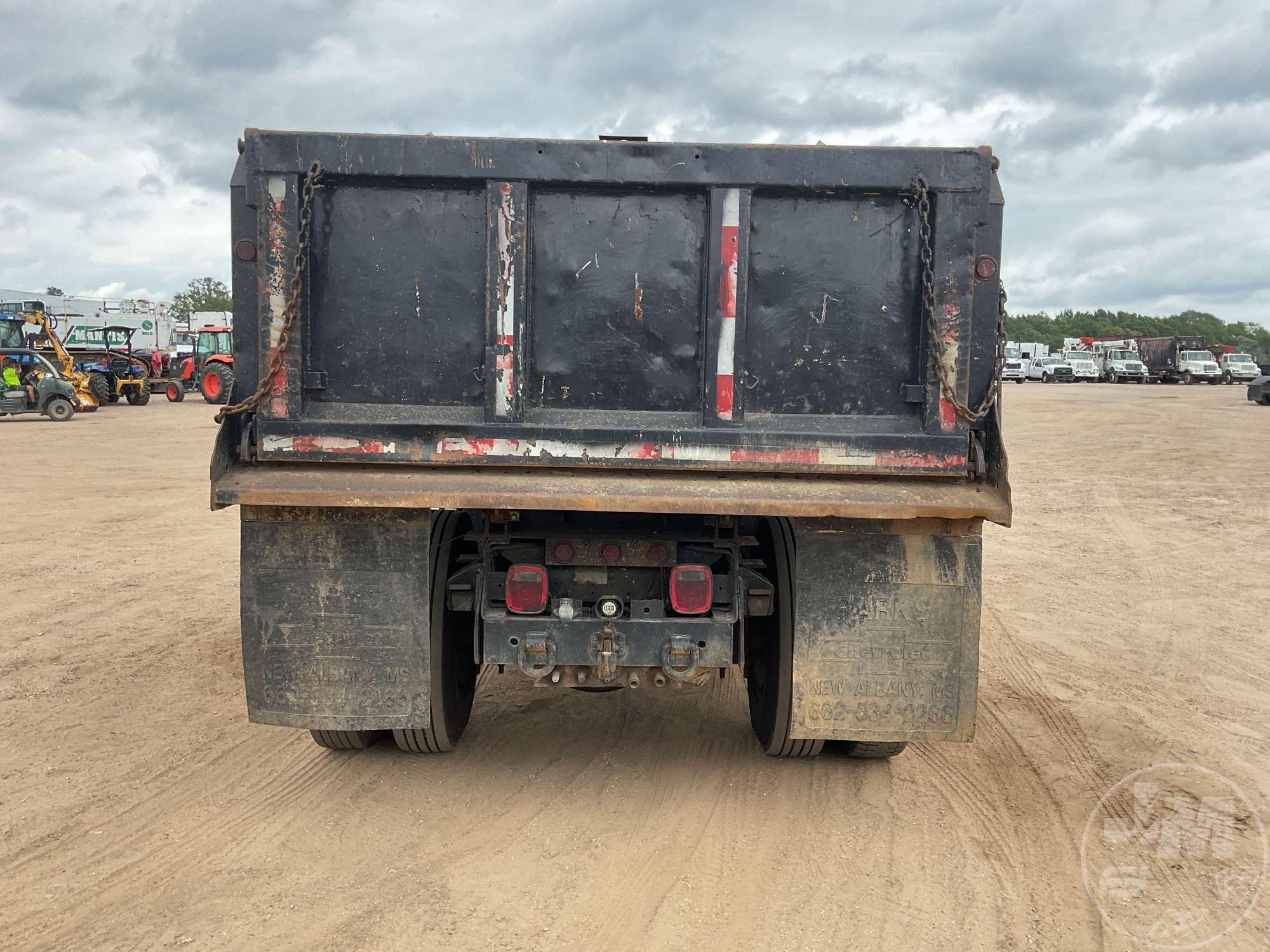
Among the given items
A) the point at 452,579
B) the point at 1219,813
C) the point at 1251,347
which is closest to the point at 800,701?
the point at 452,579

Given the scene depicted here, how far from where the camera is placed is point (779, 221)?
155 inches

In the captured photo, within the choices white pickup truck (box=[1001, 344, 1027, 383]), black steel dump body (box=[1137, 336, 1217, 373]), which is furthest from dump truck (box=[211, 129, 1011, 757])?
black steel dump body (box=[1137, 336, 1217, 373])

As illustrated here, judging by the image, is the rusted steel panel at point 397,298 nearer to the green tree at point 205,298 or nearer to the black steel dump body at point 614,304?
the black steel dump body at point 614,304

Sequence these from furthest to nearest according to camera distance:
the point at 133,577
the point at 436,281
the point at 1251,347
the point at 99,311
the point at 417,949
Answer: the point at 1251,347 → the point at 99,311 → the point at 133,577 → the point at 436,281 → the point at 417,949

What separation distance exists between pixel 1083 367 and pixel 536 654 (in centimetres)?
5806

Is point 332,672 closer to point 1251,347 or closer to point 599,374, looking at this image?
point 599,374

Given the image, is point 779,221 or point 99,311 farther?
point 99,311

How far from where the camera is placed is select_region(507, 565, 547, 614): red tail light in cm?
407

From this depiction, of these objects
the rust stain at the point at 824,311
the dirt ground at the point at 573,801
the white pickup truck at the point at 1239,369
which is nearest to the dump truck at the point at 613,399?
the rust stain at the point at 824,311

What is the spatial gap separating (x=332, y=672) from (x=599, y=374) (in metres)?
1.60

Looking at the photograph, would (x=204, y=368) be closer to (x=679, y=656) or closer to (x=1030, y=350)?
(x=679, y=656)

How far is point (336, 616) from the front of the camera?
13.4 ft

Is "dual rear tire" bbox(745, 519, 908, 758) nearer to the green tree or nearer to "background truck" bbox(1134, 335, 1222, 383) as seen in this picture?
"background truck" bbox(1134, 335, 1222, 383)

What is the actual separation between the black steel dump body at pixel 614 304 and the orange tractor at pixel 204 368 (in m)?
25.2
